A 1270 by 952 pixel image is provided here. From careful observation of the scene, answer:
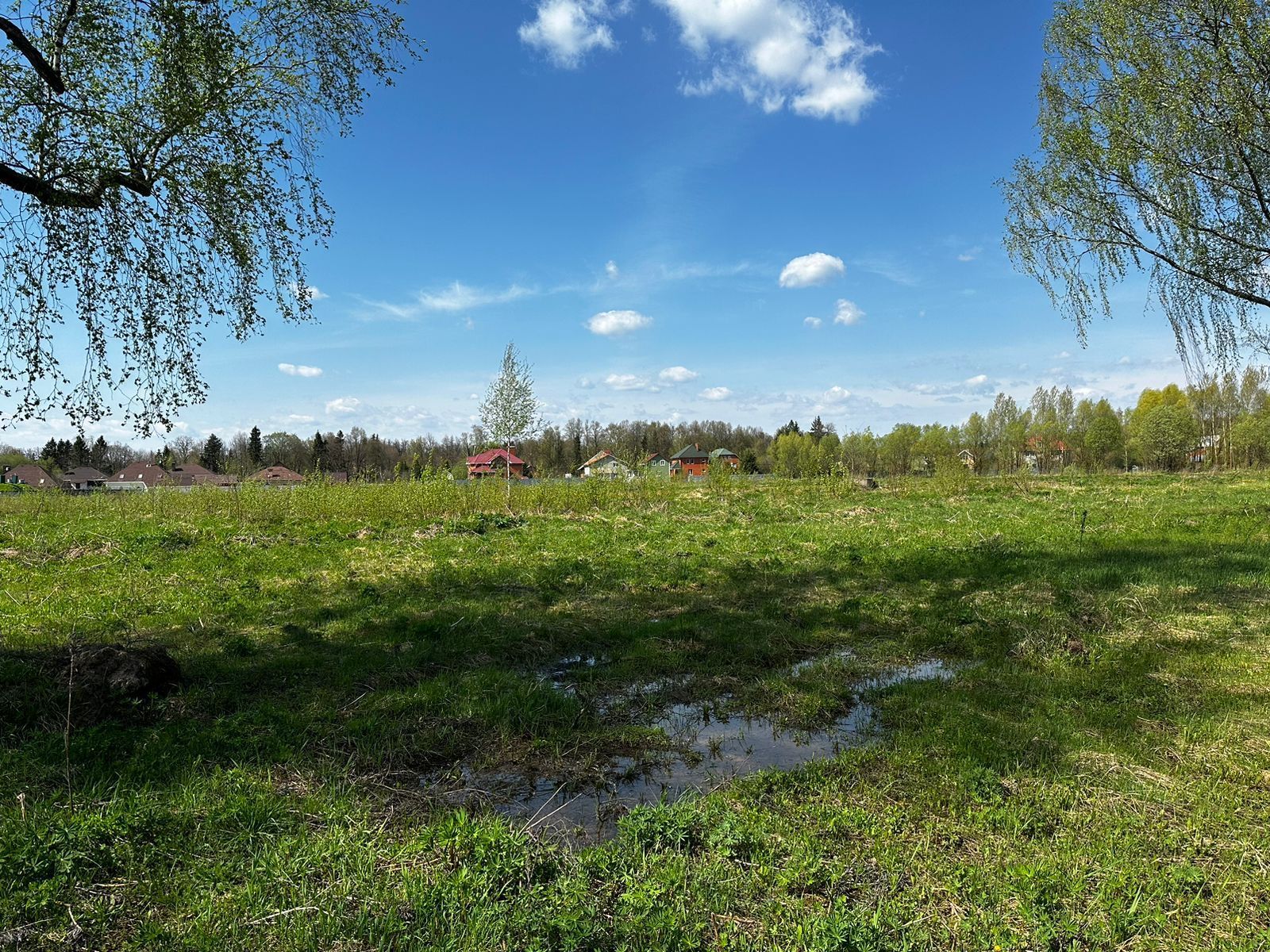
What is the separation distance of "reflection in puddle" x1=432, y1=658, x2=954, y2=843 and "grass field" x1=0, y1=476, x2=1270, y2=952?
0.41 feet

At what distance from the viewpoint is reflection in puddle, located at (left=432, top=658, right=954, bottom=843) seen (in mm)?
4031

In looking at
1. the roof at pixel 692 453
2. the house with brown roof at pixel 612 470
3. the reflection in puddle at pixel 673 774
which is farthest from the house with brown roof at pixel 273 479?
the roof at pixel 692 453

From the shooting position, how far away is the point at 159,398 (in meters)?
7.17

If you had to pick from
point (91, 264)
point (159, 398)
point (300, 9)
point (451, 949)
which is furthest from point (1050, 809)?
point (300, 9)

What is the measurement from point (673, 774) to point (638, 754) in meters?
0.37

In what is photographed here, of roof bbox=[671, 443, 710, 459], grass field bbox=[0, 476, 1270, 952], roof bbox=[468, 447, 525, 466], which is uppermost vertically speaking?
roof bbox=[671, 443, 710, 459]

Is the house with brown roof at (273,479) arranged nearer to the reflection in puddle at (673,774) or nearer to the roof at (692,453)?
the reflection in puddle at (673,774)

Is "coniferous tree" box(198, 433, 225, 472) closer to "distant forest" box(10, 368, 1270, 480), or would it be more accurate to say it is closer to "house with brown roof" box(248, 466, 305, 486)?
"distant forest" box(10, 368, 1270, 480)

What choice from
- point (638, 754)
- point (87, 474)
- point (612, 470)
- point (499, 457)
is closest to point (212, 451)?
point (87, 474)

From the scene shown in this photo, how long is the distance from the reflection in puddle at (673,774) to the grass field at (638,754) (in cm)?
13

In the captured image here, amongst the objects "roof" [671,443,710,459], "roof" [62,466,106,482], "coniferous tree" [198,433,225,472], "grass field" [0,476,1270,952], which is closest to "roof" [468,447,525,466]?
"grass field" [0,476,1270,952]

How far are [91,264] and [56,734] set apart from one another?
4669mm

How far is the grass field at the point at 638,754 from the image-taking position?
3.00m

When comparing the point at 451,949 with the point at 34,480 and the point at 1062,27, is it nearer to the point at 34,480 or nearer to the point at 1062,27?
the point at 1062,27
